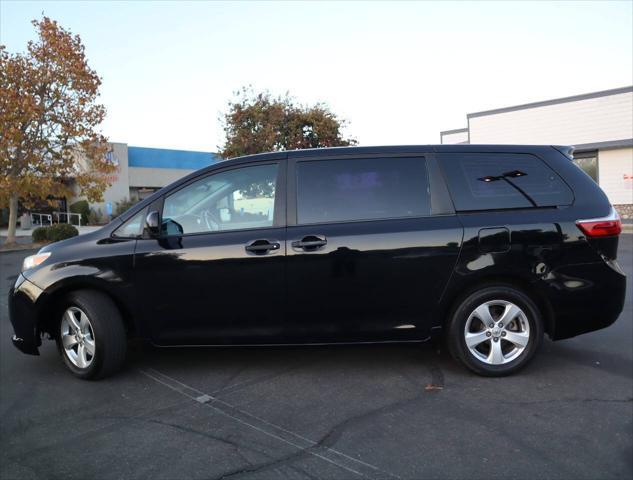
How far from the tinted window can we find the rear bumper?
130 inches

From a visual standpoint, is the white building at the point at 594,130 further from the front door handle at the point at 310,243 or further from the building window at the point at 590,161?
the front door handle at the point at 310,243

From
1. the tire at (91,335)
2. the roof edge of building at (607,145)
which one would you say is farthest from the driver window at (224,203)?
the roof edge of building at (607,145)

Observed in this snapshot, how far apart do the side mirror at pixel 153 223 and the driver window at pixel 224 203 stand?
0.06m

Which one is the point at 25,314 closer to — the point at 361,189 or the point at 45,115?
the point at 361,189

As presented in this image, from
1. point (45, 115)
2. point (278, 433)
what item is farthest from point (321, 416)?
point (45, 115)

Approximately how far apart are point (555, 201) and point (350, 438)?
254 cm

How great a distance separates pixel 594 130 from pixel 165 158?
32324mm

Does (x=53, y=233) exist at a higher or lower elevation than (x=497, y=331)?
higher

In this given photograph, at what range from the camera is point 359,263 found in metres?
4.21

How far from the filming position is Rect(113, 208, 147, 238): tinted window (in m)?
4.45

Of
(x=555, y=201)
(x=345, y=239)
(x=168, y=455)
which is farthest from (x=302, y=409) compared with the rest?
(x=555, y=201)

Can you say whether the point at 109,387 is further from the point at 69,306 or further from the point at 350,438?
the point at 350,438

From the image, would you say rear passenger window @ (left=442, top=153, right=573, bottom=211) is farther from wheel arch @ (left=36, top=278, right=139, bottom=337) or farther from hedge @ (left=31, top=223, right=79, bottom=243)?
hedge @ (left=31, top=223, right=79, bottom=243)

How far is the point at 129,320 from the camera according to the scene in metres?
4.51
